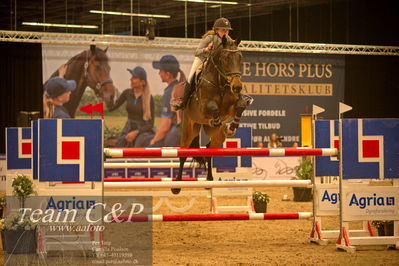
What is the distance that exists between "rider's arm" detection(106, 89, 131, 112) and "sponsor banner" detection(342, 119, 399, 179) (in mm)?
10308

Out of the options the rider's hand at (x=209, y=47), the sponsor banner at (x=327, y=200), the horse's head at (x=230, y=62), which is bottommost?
the sponsor banner at (x=327, y=200)

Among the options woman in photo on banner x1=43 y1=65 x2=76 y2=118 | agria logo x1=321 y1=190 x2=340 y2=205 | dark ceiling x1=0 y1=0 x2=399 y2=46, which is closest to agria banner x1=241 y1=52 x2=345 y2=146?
dark ceiling x1=0 y1=0 x2=399 y2=46

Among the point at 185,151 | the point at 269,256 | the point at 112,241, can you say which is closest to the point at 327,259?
the point at 269,256

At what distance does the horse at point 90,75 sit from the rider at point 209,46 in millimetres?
8973

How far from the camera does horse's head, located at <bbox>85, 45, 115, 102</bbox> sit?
14.7 meters

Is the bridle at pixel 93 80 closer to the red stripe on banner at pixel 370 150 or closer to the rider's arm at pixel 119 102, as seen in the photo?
the rider's arm at pixel 119 102

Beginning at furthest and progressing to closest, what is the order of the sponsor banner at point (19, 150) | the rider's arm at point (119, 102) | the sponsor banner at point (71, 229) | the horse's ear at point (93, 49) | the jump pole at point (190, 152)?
the rider's arm at point (119, 102)
the horse's ear at point (93, 49)
the sponsor banner at point (19, 150)
the jump pole at point (190, 152)
the sponsor banner at point (71, 229)

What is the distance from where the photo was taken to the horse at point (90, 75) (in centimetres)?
1457

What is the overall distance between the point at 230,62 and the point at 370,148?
4.91ft

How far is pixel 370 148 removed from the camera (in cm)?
520

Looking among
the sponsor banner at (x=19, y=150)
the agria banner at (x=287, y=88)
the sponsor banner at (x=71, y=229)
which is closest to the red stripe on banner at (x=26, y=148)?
the sponsor banner at (x=19, y=150)

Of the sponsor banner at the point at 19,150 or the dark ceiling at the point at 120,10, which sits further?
the dark ceiling at the point at 120,10

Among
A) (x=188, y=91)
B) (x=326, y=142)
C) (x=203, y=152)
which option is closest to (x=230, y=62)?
(x=203, y=152)

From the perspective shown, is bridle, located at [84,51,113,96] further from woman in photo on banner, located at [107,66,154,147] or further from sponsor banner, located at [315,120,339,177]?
sponsor banner, located at [315,120,339,177]
